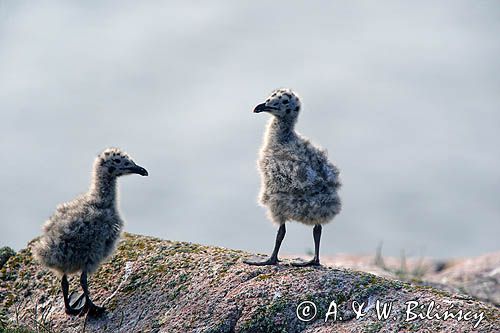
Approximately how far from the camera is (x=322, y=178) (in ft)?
39.8

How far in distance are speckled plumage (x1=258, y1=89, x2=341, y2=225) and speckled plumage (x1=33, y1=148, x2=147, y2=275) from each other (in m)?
1.81

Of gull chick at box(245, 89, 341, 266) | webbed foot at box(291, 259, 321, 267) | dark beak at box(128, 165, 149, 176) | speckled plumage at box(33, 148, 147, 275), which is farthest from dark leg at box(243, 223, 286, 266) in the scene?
dark beak at box(128, 165, 149, 176)

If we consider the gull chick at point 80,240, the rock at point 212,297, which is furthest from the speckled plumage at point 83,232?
the rock at point 212,297

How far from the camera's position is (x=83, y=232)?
11648mm

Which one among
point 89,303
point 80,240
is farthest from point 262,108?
point 89,303

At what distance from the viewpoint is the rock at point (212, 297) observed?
422 inches

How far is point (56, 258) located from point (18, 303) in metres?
1.28

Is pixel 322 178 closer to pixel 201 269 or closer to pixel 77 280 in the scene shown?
pixel 201 269

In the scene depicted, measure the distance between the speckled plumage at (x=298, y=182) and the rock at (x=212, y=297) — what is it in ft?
2.24

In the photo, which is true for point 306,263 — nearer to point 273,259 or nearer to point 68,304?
point 273,259

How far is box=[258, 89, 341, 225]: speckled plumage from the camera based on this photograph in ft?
39.4

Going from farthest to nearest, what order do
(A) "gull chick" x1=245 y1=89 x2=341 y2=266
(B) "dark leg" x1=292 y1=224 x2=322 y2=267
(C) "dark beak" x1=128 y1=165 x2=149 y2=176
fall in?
(C) "dark beak" x1=128 y1=165 x2=149 y2=176 < (A) "gull chick" x1=245 y1=89 x2=341 y2=266 < (B) "dark leg" x1=292 y1=224 x2=322 y2=267

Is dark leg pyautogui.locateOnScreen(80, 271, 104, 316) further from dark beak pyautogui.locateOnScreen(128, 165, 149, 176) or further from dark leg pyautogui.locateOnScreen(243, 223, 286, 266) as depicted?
dark leg pyautogui.locateOnScreen(243, 223, 286, 266)

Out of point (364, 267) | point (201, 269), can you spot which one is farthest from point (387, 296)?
point (364, 267)
